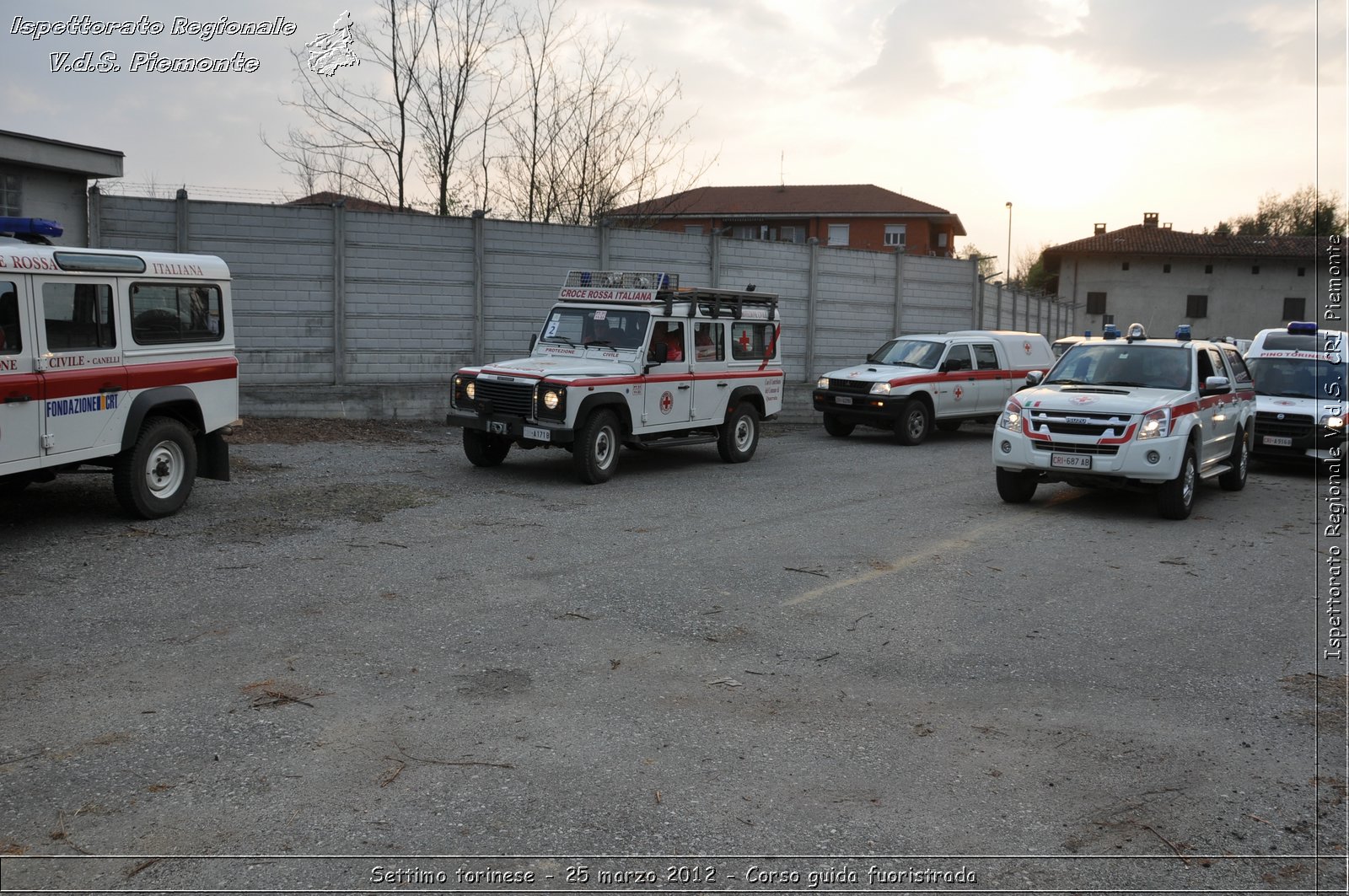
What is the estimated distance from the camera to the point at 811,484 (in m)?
13.0

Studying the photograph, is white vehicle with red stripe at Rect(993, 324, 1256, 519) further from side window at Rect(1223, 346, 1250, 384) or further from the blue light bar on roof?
the blue light bar on roof

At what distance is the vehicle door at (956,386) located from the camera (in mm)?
18188

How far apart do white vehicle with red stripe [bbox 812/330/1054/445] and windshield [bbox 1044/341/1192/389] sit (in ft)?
17.4

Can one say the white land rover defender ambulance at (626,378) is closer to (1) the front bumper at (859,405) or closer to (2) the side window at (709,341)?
(2) the side window at (709,341)

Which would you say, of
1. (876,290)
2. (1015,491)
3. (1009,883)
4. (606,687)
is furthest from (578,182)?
(1009,883)

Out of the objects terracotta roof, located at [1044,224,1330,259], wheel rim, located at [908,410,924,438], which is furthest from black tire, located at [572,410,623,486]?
terracotta roof, located at [1044,224,1330,259]

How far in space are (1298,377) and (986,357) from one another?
492cm

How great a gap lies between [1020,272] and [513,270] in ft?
273

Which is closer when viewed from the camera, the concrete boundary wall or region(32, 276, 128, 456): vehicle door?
region(32, 276, 128, 456): vehicle door

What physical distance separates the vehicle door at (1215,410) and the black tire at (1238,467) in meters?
0.29

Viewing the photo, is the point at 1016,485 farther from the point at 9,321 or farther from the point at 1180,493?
the point at 9,321

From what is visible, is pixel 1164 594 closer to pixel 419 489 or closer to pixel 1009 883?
pixel 1009 883

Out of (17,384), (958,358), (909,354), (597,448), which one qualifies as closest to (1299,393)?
(958,358)

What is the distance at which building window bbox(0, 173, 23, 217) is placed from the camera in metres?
15.0
